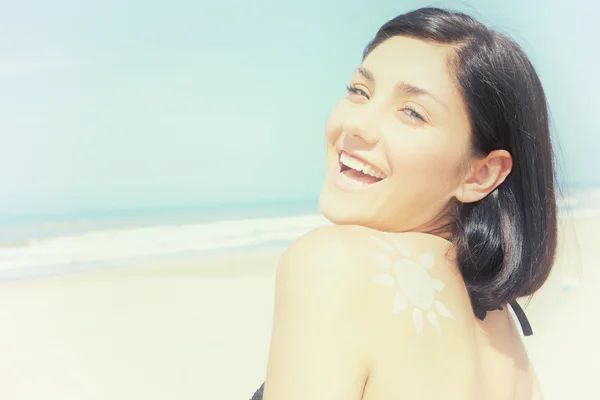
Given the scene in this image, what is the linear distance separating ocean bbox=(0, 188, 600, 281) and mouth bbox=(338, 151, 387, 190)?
21.2 ft

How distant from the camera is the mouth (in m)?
1.45

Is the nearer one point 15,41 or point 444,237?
point 444,237

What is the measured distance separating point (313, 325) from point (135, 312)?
4.54 m

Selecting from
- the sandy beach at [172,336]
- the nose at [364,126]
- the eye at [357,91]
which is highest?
the eye at [357,91]

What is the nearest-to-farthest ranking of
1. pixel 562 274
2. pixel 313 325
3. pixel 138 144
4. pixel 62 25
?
pixel 313 325 → pixel 562 274 → pixel 62 25 → pixel 138 144

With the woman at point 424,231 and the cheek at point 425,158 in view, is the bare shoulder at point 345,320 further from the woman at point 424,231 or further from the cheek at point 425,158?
the cheek at point 425,158

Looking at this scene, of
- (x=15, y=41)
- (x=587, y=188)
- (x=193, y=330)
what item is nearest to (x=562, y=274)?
(x=193, y=330)

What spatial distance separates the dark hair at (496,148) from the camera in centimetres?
146

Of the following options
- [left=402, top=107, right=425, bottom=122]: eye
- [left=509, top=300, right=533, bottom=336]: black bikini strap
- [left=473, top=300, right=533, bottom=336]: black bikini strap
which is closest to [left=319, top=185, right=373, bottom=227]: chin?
[left=402, top=107, right=425, bottom=122]: eye

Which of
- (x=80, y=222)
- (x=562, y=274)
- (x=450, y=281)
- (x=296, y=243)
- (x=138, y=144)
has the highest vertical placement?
(x=296, y=243)


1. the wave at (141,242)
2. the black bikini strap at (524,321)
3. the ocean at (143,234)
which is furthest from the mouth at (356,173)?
the wave at (141,242)

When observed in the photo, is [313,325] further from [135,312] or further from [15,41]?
[15,41]

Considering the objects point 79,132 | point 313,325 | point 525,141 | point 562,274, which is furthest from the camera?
point 79,132

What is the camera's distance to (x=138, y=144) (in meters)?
12.5
